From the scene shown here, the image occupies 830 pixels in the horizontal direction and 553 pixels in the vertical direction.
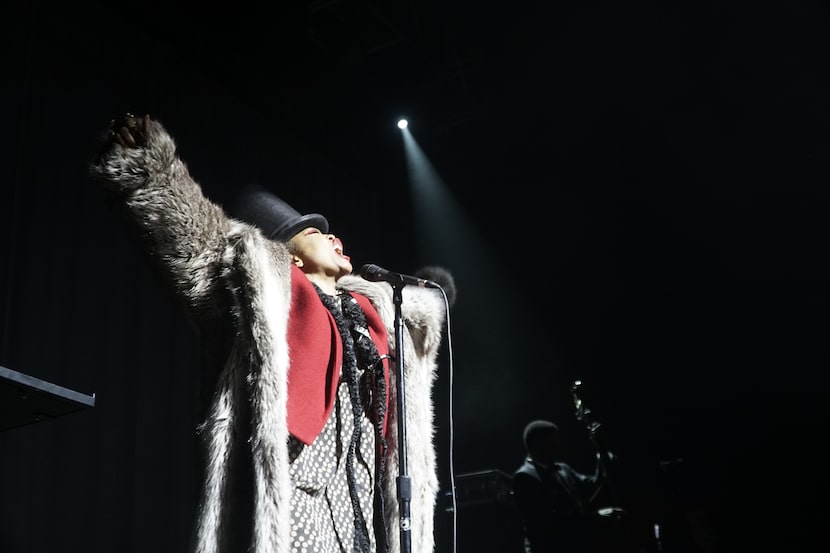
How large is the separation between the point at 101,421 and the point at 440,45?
11.0ft

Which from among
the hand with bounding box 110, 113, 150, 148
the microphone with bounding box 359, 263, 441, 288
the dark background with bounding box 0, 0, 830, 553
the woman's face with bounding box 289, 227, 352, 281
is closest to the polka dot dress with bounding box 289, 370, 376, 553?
the microphone with bounding box 359, 263, 441, 288

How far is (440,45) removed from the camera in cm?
530

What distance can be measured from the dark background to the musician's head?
1.84 feet

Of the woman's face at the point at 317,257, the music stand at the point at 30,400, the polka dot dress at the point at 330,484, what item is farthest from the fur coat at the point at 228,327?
the music stand at the point at 30,400

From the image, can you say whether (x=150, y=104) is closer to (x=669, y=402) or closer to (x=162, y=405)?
(x=162, y=405)

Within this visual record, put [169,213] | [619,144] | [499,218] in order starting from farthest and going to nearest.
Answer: [499,218] < [619,144] < [169,213]

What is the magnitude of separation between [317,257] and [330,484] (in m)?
0.78

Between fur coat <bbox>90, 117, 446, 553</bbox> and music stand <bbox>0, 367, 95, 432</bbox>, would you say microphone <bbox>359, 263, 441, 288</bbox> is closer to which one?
fur coat <bbox>90, 117, 446, 553</bbox>

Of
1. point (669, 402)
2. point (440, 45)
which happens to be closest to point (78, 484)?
point (440, 45)

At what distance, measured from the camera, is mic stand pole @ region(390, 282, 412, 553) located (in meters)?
1.88

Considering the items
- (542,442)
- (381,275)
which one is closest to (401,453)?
(381,275)

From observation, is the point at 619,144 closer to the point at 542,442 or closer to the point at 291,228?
the point at 542,442

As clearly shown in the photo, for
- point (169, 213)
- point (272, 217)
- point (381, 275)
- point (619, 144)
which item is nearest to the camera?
point (169, 213)

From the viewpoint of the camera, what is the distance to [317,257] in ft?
8.25
